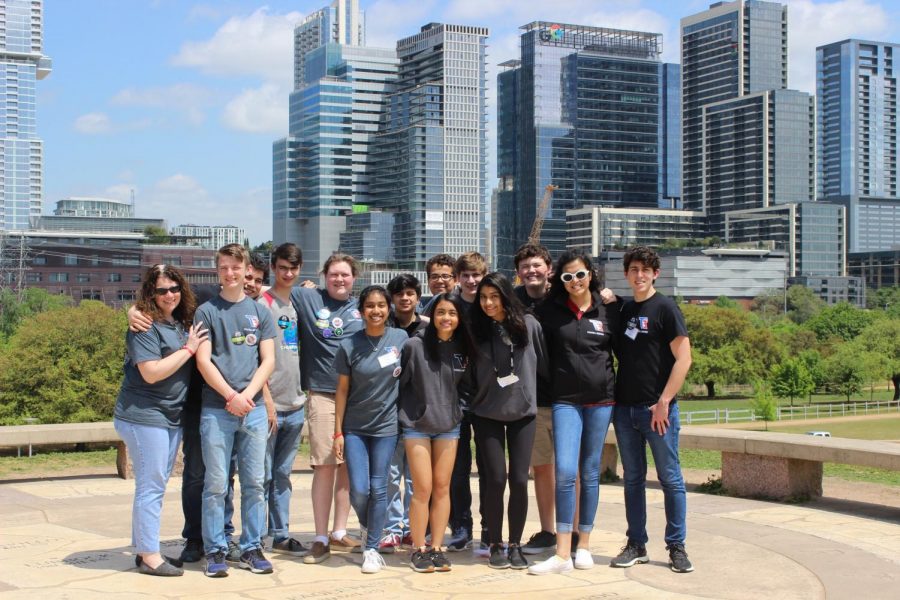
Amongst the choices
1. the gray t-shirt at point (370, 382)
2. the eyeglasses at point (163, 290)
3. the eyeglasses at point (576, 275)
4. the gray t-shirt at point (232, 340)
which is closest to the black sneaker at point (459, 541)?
the gray t-shirt at point (370, 382)

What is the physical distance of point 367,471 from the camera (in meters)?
6.78

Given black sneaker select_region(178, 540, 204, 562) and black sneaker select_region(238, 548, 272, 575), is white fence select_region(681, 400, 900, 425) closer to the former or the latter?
black sneaker select_region(178, 540, 204, 562)

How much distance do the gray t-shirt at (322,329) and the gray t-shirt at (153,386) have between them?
36.3 inches

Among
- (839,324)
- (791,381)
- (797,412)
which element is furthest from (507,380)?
(839,324)

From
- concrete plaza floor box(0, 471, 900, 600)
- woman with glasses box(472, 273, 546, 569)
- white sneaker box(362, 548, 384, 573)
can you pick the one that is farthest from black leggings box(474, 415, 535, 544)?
white sneaker box(362, 548, 384, 573)

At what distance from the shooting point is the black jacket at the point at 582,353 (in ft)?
22.0

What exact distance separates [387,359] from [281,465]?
1.12 m

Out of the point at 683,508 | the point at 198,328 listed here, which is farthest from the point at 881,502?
the point at 198,328

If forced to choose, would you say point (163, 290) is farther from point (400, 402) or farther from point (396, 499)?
point (396, 499)

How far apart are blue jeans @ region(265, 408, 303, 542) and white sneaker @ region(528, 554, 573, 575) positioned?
70.0 inches

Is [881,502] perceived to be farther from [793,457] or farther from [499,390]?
[499,390]

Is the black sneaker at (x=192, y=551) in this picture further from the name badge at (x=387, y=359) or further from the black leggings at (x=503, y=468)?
the black leggings at (x=503, y=468)

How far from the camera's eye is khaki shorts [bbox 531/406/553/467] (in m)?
7.07

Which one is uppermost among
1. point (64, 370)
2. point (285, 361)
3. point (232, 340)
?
point (232, 340)
